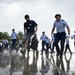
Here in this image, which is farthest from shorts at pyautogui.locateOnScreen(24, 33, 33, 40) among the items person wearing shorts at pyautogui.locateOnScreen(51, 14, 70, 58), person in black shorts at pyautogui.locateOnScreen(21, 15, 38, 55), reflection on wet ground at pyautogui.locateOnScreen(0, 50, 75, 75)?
reflection on wet ground at pyautogui.locateOnScreen(0, 50, 75, 75)

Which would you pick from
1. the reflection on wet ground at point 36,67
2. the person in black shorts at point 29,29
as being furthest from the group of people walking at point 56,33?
the reflection on wet ground at point 36,67

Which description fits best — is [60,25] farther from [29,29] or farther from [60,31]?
[29,29]

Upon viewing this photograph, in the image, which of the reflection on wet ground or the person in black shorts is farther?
the person in black shorts

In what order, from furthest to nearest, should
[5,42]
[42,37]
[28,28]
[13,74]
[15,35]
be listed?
[5,42]
[42,37]
[15,35]
[28,28]
[13,74]

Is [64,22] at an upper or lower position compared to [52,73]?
upper

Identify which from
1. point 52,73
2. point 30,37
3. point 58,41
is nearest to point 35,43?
point 30,37

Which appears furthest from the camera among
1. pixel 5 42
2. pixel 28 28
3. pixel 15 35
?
pixel 5 42

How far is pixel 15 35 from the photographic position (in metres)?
27.9

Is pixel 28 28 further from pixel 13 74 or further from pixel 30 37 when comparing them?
pixel 13 74

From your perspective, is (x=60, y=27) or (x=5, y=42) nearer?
(x=60, y=27)

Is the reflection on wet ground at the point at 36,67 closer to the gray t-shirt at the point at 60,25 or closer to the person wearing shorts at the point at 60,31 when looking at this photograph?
the person wearing shorts at the point at 60,31

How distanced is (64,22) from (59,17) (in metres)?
0.37

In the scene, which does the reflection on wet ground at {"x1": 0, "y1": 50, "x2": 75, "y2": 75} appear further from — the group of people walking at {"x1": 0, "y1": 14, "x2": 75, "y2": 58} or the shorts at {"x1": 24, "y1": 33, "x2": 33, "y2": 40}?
the shorts at {"x1": 24, "y1": 33, "x2": 33, "y2": 40}

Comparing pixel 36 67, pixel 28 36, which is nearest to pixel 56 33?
pixel 28 36
